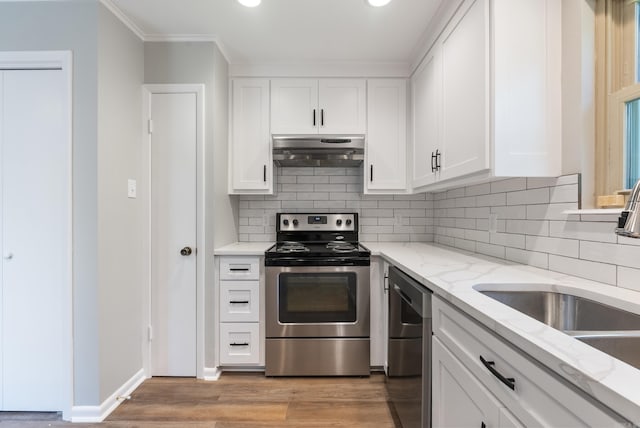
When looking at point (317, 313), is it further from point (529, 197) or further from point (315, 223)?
point (529, 197)

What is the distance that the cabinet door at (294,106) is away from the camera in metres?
2.49

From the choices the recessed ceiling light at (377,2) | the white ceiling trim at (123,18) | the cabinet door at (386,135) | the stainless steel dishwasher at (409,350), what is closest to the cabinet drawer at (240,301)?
the stainless steel dishwasher at (409,350)

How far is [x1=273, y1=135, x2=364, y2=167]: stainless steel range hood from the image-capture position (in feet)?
7.83

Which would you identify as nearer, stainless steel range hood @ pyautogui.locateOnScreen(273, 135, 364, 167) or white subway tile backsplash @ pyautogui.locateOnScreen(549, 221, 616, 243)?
white subway tile backsplash @ pyautogui.locateOnScreen(549, 221, 616, 243)

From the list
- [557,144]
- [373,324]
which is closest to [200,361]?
[373,324]

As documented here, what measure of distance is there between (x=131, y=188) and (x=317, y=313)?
60.2 inches

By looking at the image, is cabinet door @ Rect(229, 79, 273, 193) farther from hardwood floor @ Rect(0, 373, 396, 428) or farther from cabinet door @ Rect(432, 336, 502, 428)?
cabinet door @ Rect(432, 336, 502, 428)

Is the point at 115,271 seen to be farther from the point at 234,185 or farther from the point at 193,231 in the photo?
the point at 234,185

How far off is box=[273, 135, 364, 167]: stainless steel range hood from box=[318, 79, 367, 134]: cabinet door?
3.7 inches

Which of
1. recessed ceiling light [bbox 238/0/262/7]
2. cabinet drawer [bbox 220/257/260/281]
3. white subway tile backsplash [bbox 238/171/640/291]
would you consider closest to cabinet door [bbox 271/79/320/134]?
white subway tile backsplash [bbox 238/171/640/291]

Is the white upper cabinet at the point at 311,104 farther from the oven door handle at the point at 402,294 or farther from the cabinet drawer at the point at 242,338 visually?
the cabinet drawer at the point at 242,338

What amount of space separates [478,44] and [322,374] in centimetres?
221

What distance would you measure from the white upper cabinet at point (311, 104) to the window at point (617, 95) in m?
1.58

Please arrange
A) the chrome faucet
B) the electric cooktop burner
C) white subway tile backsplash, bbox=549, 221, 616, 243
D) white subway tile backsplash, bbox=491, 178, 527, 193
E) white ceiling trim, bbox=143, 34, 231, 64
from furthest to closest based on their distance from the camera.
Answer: the electric cooktop burner, white ceiling trim, bbox=143, 34, 231, 64, white subway tile backsplash, bbox=491, 178, 527, 193, white subway tile backsplash, bbox=549, 221, 616, 243, the chrome faucet
